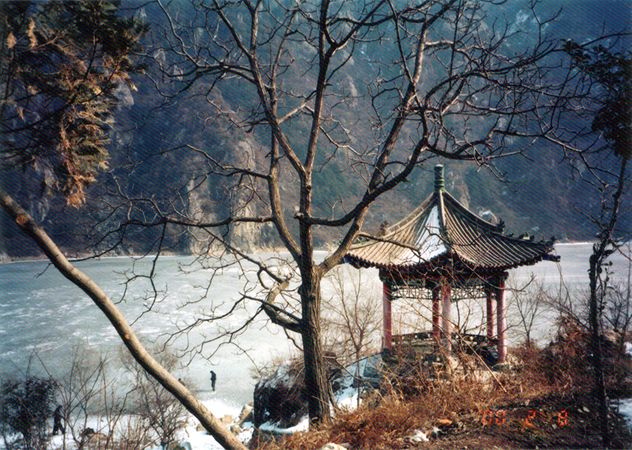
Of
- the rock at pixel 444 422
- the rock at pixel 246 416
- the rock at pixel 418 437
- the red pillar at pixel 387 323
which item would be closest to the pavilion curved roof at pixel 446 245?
the red pillar at pixel 387 323

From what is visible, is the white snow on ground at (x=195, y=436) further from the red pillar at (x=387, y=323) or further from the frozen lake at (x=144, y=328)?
the red pillar at (x=387, y=323)

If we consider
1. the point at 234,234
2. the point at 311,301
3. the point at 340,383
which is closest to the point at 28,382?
the point at 340,383

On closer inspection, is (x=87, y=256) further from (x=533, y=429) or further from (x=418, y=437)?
(x=533, y=429)

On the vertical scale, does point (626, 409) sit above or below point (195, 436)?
above

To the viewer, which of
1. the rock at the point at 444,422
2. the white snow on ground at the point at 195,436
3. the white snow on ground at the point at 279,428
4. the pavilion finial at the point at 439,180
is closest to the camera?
the rock at the point at 444,422

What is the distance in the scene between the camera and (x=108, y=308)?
2.81 metres

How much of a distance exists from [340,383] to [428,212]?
4.31 metres

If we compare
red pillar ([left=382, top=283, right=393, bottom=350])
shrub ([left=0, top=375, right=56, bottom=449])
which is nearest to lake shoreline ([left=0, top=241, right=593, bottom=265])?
red pillar ([left=382, top=283, right=393, bottom=350])

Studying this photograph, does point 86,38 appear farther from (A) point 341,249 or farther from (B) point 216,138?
(B) point 216,138

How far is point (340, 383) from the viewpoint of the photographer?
971cm
